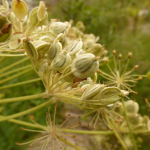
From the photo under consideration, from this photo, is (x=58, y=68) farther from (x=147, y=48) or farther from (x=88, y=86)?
(x=147, y=48)

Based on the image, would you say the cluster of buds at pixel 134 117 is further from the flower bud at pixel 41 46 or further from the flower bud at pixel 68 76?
the flower bud at pixel 41 46

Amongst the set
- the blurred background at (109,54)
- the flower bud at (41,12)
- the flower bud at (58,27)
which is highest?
the flower bud at (41,12)

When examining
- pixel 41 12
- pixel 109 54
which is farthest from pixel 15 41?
pixel 109 54

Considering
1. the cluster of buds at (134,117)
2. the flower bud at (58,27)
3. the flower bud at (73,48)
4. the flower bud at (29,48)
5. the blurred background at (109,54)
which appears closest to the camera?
the flower bud at (29,48)

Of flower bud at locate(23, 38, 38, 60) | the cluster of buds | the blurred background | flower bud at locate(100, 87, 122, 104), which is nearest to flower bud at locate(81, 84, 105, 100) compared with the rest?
flower bud at locate(100, 87, 122, 104)

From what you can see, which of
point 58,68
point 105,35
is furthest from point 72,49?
point 105,35

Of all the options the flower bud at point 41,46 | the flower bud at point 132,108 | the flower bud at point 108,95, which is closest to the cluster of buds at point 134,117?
the flower bud at point 132,108

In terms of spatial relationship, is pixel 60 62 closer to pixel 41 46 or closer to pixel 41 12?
pixel 41 46
